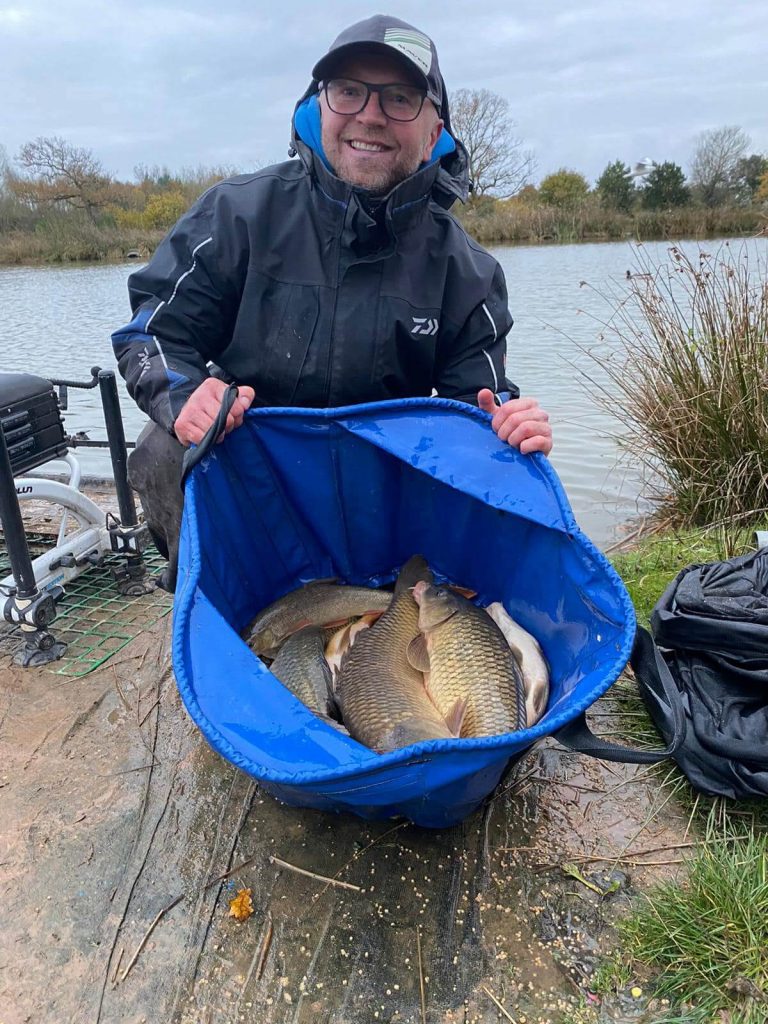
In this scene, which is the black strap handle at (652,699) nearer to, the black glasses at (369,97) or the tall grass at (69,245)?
the black glasses at (369,97)

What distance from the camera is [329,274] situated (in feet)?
6.63

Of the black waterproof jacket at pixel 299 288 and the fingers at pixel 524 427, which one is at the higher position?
the black waterproof jacket at pixel 299 288

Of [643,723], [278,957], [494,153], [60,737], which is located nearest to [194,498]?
[60,737]

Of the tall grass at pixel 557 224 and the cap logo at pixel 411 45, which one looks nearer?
the cap logo at pixel 411 45

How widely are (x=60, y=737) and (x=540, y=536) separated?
4.30 ft

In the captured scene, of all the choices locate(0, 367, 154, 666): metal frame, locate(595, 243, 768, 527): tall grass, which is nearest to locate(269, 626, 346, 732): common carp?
locate(0, 367, 154, 666): metal frame

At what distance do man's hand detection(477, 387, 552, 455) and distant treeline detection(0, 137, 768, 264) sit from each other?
1682 centimetres

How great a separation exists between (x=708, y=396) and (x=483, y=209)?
23.6 metres

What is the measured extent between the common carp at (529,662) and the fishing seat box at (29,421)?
5.26 ft

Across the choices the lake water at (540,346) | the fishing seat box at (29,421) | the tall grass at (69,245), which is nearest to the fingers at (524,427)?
the fishing seat box at (29,421)

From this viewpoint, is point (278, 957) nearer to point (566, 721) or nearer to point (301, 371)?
point (566, 721)

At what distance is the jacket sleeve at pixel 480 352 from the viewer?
7.12 feet

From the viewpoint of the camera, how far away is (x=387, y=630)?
6.11 ft

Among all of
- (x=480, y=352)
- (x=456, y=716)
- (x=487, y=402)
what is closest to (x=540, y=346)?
(x=480, y=352)
